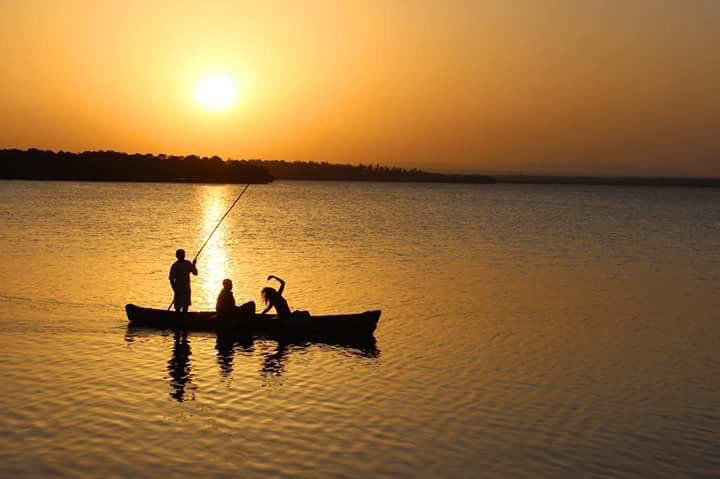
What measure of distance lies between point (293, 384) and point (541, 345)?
8.32 meters

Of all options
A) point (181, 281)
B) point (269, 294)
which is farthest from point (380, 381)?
point (181, 281)

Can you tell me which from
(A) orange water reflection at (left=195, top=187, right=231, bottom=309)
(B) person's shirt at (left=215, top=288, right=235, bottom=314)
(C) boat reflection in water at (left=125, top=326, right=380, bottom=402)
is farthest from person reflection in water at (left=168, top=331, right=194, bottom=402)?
(A) orange water reflection at (left=195, top=187, right=231, bottom=309)

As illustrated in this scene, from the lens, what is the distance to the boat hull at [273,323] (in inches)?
811

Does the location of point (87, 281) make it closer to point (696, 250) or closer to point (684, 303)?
point (684, 303)

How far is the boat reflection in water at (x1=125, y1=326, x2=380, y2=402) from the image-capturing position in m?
16.7

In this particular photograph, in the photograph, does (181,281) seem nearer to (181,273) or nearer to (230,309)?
(181,273)

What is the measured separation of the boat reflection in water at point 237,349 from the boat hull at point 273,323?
20cm

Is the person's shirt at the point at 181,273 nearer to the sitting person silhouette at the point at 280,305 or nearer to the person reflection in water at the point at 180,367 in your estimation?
the person reflection in water at the point at 180,367

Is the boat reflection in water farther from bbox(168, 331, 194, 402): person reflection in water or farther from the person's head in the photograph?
the person's head

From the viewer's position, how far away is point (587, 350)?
808 inches

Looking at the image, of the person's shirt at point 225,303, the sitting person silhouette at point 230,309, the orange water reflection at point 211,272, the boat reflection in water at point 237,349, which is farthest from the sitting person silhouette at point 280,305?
the orange water reflection at point 211,272

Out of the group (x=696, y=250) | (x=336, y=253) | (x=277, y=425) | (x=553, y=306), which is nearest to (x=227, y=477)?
(x=277, y=425)

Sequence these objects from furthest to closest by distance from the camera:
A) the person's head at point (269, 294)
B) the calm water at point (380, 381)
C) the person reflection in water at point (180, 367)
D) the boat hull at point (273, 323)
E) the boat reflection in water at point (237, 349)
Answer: the person's head at point (269, 294) → the boat hull at point (273, 323) → the boat reflection in water at point (237, 349) → the person reflection in water at point (180, 367) → the calm water at point (380, 381)

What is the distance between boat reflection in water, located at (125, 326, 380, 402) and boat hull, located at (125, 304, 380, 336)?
0.66ft
